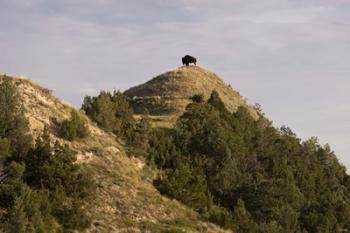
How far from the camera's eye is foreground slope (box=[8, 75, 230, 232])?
130 feet

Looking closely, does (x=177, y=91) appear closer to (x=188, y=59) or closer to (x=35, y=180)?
(x=188, y=59)

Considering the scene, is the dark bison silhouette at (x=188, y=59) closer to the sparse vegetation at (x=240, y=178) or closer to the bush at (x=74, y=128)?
the sparse vegetation at (x=240, y=178)

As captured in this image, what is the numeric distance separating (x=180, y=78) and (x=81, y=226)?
62824mm

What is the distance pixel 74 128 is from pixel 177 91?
155ft

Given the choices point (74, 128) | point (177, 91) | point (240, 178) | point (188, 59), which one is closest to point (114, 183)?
point (74, 128)

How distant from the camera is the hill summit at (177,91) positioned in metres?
86.4

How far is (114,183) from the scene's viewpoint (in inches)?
1695

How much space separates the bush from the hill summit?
34.1 meters

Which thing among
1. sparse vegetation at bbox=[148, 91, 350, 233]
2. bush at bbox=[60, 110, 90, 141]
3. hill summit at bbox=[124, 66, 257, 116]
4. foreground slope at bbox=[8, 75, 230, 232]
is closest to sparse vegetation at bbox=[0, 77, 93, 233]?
foreground slope at bbox=[8, 75, 230, 232]

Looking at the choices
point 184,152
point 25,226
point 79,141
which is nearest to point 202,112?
point 184,152

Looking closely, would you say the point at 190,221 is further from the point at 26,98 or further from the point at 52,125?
the point at 26,98

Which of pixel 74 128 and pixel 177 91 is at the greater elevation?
pixel 177 91

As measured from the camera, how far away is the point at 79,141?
46000 millimetres

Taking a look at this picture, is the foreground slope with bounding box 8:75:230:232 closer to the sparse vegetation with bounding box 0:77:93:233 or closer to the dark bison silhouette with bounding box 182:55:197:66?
the sparse vegetation with bounding box 0:77:93:233
